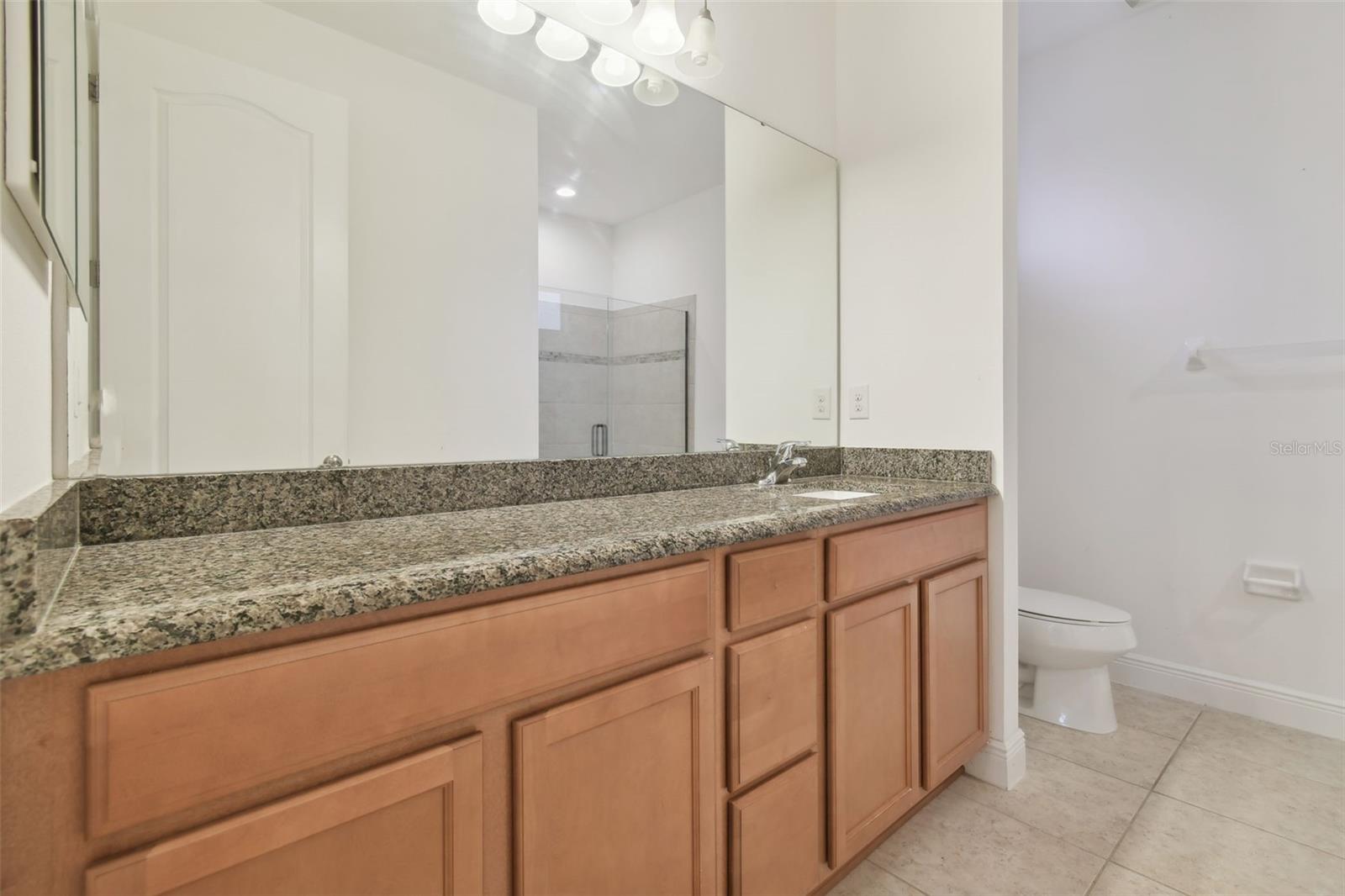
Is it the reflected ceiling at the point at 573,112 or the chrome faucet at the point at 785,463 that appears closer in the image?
the reflected ceiling at the point at 573,112

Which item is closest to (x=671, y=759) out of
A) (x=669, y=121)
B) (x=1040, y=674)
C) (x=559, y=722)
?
(x=559, y=722)

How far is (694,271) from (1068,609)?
1.70m

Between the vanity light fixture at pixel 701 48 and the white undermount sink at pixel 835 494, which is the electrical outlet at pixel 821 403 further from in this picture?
the vanity light fixture at pixel 701 48

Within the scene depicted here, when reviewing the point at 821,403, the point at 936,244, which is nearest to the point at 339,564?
the point at 821,403

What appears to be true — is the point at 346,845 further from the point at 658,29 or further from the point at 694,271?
the point at 658,29

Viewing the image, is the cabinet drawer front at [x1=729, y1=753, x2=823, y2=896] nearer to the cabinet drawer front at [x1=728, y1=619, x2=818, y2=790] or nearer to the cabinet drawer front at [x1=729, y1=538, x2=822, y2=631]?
the cabinet drawer front at [x1=728, y1=619, x2=818, y2=790]

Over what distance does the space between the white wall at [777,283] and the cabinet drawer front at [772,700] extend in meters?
0.79

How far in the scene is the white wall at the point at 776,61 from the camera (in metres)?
1.69

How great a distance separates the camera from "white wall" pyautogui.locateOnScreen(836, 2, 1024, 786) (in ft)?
5.65

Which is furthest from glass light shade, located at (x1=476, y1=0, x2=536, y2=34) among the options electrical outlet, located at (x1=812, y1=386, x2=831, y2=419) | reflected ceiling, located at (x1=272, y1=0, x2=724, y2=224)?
electrical outlet, located at (x1=812, y1=386, x2=831, y2=419)

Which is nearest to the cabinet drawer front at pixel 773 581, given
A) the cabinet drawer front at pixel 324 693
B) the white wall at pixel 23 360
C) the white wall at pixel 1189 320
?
the cabinet drawer front at pixel 324 693

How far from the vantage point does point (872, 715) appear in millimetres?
1315

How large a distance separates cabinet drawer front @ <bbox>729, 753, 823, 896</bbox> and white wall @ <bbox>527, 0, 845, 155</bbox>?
5.46 ft

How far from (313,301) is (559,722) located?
81 centimetres
